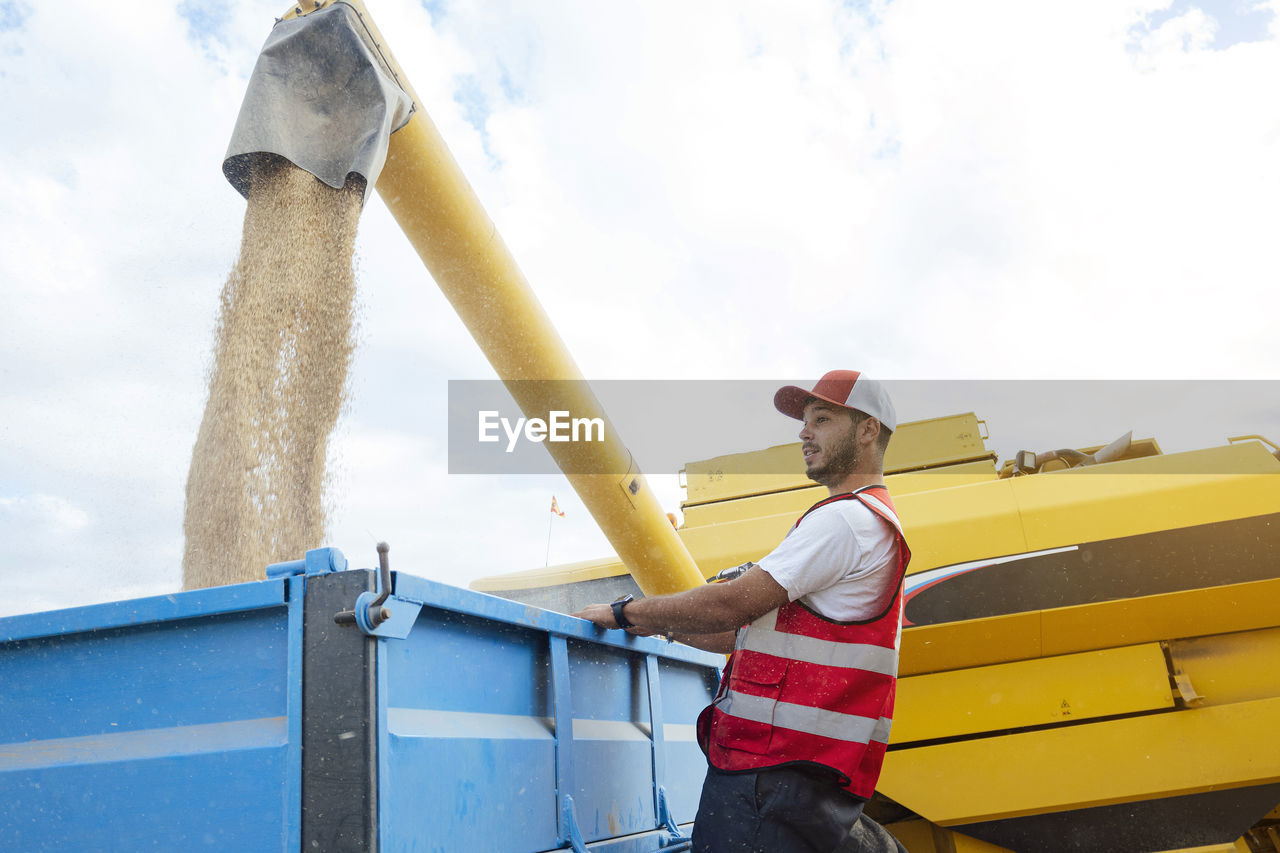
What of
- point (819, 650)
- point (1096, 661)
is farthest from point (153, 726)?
point (1096, 661)

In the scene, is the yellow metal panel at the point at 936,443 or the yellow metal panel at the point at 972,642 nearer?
the yellow metal panel at the point at 972,642

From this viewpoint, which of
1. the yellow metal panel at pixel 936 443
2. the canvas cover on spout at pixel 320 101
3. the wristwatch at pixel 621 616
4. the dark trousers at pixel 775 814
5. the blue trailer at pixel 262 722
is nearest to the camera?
the blue trailer at pixel 262 722

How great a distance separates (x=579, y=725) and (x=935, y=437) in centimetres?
332

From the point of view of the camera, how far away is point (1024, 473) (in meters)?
4.82

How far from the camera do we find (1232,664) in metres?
4.10

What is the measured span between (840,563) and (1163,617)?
270cm

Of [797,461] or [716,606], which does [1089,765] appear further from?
[716,606]

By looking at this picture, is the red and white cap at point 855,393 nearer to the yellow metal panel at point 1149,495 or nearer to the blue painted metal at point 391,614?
the blue painted metal at point 391,614

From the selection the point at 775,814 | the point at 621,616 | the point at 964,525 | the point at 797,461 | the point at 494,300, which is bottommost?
the point at 775,814

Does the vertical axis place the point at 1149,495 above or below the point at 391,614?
above

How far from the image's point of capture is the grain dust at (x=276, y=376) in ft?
8.05

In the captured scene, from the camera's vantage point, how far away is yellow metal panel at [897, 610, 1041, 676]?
4219mm

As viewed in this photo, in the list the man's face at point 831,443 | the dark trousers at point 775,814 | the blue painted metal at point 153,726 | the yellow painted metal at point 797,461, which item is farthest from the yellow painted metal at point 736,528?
the blue painted metal at point 153,726

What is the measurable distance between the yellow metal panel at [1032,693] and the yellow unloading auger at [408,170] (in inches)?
74.0
